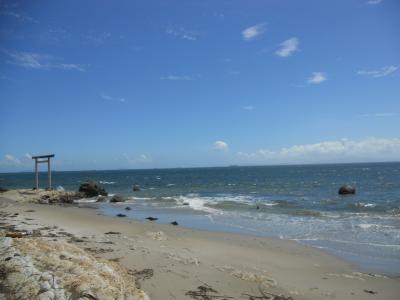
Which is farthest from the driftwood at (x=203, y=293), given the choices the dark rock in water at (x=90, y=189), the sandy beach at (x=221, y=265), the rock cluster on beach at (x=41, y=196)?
the dark rock in water at (x=90, y=189)

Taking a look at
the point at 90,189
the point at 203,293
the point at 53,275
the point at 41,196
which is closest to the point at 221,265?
the point at 203,293

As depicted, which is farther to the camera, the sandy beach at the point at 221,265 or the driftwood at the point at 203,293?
the sandy beach at the point at 221,265

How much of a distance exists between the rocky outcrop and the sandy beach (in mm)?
1235

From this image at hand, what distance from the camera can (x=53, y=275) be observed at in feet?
17.1

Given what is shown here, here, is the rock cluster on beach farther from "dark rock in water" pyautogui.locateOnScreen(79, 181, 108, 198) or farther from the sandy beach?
the sandy beach

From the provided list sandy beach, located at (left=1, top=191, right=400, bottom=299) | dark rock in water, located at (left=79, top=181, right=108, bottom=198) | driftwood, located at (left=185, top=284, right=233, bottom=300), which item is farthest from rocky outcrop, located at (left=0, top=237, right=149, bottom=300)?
dark rock in water, located at (left=79, top=181, right=108, bottom=198)

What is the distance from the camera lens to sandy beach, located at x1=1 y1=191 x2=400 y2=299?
739cm

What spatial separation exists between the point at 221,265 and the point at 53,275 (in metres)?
5.28

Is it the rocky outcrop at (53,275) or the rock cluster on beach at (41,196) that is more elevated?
the rocky outcrop at (53,275)

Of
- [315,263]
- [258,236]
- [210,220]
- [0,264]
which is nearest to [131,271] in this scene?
[0,264]

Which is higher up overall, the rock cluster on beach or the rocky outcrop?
the rocky outcrop

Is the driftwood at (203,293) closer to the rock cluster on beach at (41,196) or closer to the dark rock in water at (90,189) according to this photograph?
the rock cluster on beach at (41,196)

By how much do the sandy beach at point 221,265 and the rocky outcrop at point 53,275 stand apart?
1.23 m

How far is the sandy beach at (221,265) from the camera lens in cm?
739
